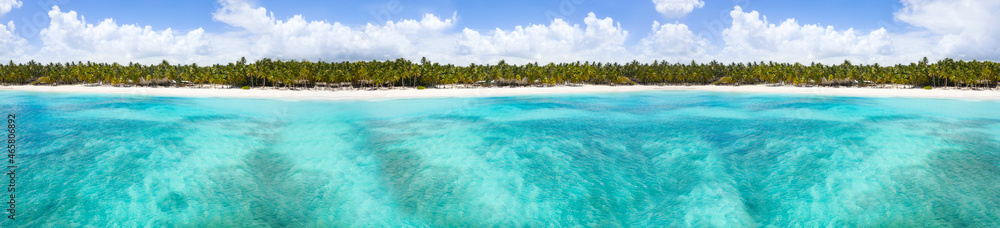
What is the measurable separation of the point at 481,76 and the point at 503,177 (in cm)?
10292

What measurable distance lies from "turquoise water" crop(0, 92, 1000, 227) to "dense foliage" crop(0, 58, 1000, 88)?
2976 inches

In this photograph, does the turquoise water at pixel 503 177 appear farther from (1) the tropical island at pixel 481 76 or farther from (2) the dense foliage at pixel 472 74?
(2) the dense foliage at pixel 472 74

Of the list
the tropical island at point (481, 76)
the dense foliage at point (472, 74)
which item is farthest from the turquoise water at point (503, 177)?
the dense foliage at point (472, 74)

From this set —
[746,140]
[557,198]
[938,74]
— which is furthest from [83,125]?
[938,74]

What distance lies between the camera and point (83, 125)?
29.4m

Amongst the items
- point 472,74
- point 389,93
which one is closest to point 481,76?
point 472,74

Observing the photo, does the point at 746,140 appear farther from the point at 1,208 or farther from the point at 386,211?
the point at 1,208

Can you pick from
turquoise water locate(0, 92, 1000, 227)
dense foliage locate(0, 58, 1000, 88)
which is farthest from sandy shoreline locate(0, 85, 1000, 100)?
turquoise water locate(0, 92, 1000, 227)

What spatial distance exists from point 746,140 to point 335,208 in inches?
798

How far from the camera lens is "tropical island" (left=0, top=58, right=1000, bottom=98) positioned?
100000 millimetres

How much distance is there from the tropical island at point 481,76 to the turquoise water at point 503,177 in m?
62.0

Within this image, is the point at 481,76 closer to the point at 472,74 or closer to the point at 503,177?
the point at 472,74

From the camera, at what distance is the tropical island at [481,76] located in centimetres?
10000

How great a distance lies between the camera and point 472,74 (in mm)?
122250
